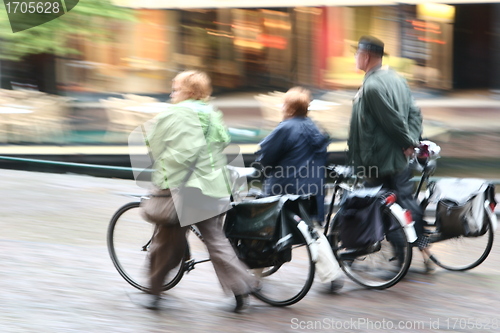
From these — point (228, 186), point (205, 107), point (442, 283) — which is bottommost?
point (442, 283)

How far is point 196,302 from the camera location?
5113mm

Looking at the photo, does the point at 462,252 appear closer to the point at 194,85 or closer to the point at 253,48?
the point at 194,85

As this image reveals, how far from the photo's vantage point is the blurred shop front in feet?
39.0

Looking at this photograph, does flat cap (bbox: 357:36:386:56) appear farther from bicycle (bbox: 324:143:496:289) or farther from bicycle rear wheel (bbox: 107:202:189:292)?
bicycle rear wheel (bbox: 107:202:189:292)

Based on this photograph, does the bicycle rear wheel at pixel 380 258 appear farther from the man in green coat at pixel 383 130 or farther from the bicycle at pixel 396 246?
the man in green coat at pixel 383 130

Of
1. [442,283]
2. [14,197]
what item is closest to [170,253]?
[442,283]

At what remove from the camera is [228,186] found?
4801 millimetres

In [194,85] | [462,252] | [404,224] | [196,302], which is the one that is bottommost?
[462,252]

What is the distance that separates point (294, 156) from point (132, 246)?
1.36 metres

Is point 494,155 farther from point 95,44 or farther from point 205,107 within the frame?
point 205,107

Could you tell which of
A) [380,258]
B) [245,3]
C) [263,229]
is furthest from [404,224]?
[245,3]

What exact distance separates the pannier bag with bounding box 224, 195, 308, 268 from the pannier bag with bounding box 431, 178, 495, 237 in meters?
1.32

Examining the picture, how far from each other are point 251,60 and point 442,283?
7.41 meters

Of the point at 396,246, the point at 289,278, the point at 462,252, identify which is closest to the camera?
the point at 289,278
